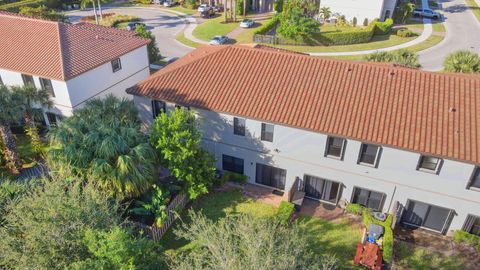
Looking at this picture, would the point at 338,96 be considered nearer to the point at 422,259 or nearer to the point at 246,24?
the point at 422,259

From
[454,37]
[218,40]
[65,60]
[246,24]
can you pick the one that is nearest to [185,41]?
[218,40]

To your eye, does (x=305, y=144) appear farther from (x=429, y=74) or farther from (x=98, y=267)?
(x=98, y=267)

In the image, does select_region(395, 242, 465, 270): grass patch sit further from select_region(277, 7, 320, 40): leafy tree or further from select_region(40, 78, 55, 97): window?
select_region(277, 7, 320, 40): leafy tree

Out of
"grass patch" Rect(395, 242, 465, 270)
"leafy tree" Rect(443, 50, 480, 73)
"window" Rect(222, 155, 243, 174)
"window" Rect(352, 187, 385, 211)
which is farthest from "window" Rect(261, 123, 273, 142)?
"leafy tree" Rect(443, 50, 480, 73)

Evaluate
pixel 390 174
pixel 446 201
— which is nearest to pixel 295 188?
pixel 390 174

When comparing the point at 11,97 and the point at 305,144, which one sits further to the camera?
the point at 11,97

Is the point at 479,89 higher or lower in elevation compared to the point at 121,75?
higher
